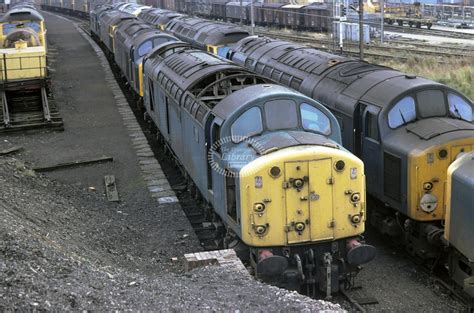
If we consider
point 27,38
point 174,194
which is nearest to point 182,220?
point 174,194

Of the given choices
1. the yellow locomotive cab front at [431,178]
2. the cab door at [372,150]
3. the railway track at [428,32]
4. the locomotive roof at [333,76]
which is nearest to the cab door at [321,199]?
the yellow locomotive cab front at [431,178]

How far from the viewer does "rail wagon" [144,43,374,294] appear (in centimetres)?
993

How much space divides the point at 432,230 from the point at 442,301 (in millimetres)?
1224

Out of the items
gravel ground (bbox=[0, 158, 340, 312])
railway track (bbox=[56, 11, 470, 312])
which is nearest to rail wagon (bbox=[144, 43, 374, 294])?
railway track (bbox=[56, 11, 470, 312])

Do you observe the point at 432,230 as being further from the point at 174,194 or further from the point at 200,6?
the point at 200,6

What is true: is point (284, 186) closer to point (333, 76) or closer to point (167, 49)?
point (333, 76)

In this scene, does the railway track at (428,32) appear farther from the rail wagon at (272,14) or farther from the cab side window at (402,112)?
the cab side window at (402,112)

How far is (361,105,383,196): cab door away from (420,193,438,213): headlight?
1.18 m

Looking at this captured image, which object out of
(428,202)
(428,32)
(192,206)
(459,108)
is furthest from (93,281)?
(428,32)

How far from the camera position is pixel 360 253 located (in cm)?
1020

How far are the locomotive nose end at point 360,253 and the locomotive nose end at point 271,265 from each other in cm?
104

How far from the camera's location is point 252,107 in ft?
35.6

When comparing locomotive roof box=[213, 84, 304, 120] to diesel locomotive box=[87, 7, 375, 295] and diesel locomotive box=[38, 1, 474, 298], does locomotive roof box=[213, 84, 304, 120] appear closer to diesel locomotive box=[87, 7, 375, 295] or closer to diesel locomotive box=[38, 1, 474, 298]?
diesel locomotive box=[87, 7, 375, 295]

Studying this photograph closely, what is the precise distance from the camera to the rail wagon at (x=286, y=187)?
9930mm
